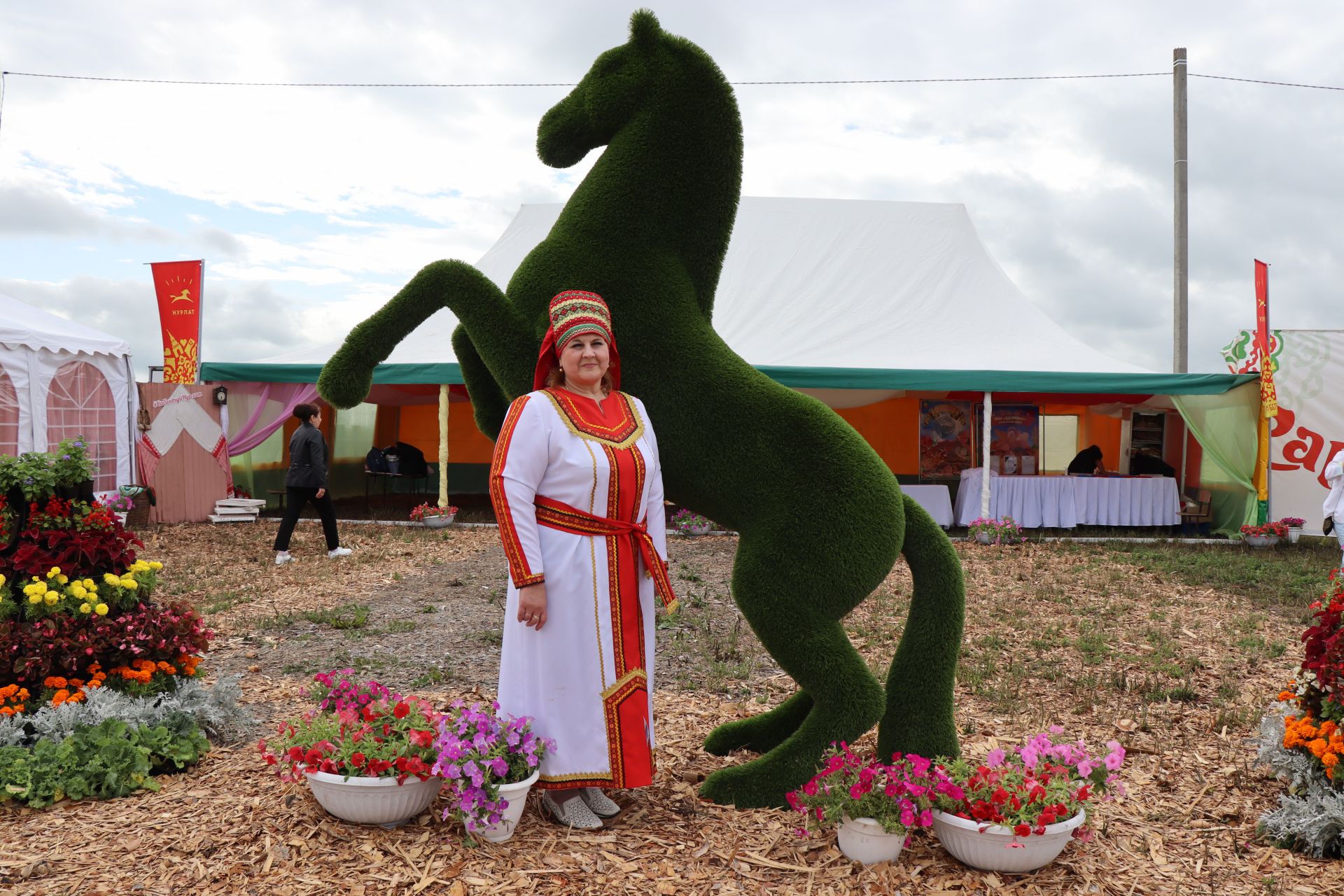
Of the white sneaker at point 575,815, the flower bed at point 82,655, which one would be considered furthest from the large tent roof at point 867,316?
the white sneaker at point 575,815

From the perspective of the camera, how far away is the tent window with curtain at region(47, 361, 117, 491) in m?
9.69

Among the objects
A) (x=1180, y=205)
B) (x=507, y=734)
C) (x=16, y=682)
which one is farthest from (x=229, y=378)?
(x=1180, y=205)

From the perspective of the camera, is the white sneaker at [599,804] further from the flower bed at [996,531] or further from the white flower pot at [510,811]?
the flower bed at [996,531]

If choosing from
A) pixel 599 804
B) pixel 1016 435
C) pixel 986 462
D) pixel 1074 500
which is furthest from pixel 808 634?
pixel 1016 435

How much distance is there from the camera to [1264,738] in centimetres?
356

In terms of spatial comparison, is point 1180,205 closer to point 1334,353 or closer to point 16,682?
point 1334,353

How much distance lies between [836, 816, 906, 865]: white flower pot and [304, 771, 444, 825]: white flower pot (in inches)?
48.5

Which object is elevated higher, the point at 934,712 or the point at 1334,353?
the point at 1334,353

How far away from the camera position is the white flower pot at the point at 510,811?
262 cm

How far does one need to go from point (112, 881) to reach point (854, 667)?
2.19 meters

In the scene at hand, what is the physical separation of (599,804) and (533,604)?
2.58 feet

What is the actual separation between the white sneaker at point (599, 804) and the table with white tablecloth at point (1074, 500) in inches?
365

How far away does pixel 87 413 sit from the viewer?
33.2 ft

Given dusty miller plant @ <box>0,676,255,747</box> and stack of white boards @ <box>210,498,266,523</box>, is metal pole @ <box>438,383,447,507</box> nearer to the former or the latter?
stack of white boards @ <box>210,498,266,523</box>
